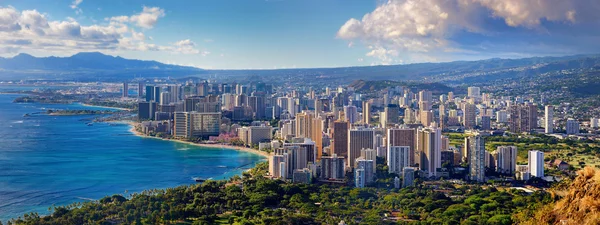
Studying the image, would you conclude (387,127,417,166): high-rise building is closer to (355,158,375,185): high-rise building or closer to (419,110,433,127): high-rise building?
(355,158,375,185): high-rise building

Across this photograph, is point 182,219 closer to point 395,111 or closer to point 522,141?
point 522,141

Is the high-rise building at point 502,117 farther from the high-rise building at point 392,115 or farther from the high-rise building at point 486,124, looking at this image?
the high-rise building at point 392,115

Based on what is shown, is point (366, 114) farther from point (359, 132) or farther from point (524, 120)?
point (359, 132)

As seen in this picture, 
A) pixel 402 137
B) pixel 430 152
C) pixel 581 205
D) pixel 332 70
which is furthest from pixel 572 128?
pixel 332 70

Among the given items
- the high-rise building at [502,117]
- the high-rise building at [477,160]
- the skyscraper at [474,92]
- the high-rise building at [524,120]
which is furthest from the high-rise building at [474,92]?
the high-rise building at [477,160]

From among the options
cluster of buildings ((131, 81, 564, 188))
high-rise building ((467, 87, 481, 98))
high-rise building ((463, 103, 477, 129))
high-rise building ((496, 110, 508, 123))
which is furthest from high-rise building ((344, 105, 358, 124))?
high-rise building ((467, 87, 481, 98))
